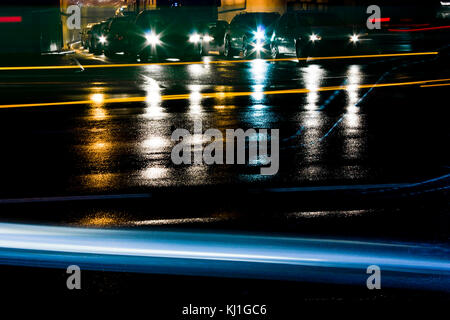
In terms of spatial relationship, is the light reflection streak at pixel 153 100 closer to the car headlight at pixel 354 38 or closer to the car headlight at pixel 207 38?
the car headlight at pixel 354 38

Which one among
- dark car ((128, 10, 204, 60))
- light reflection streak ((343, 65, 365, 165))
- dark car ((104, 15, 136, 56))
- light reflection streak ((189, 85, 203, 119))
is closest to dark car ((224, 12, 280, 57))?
dark car ((128, 10, 204, 60))

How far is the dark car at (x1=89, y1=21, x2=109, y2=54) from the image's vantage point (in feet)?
91.2

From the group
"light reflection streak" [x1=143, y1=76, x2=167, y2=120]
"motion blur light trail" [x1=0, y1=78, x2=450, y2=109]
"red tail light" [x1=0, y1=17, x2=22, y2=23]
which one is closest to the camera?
"light reflection streak" [x1=143, y1=76, x2=167, y2=120]

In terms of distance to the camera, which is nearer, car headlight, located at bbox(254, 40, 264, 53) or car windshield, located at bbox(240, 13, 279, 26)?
car headlight, located at bbox(254, 40, 264, 53)

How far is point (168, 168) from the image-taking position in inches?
303

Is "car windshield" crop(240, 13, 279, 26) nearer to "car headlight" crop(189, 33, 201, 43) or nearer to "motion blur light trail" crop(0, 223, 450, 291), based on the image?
"car headlight" crop(189, 33, 201, 43)

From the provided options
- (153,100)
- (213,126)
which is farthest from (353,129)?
(153,100)

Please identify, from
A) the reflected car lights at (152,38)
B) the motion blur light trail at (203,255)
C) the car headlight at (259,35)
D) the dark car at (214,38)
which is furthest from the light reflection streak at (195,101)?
the dark car at (214,38)

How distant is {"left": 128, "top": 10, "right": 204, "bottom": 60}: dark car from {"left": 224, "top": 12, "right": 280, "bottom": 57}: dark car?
182cm

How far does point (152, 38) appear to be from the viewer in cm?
2333

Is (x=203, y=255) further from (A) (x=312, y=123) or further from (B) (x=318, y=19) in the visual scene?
(B) (x=318, y=19)

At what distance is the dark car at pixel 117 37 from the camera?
81.1ft

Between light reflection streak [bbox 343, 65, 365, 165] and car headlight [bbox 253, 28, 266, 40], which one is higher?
car headlight [bbox 253, 28, 266, 40]
